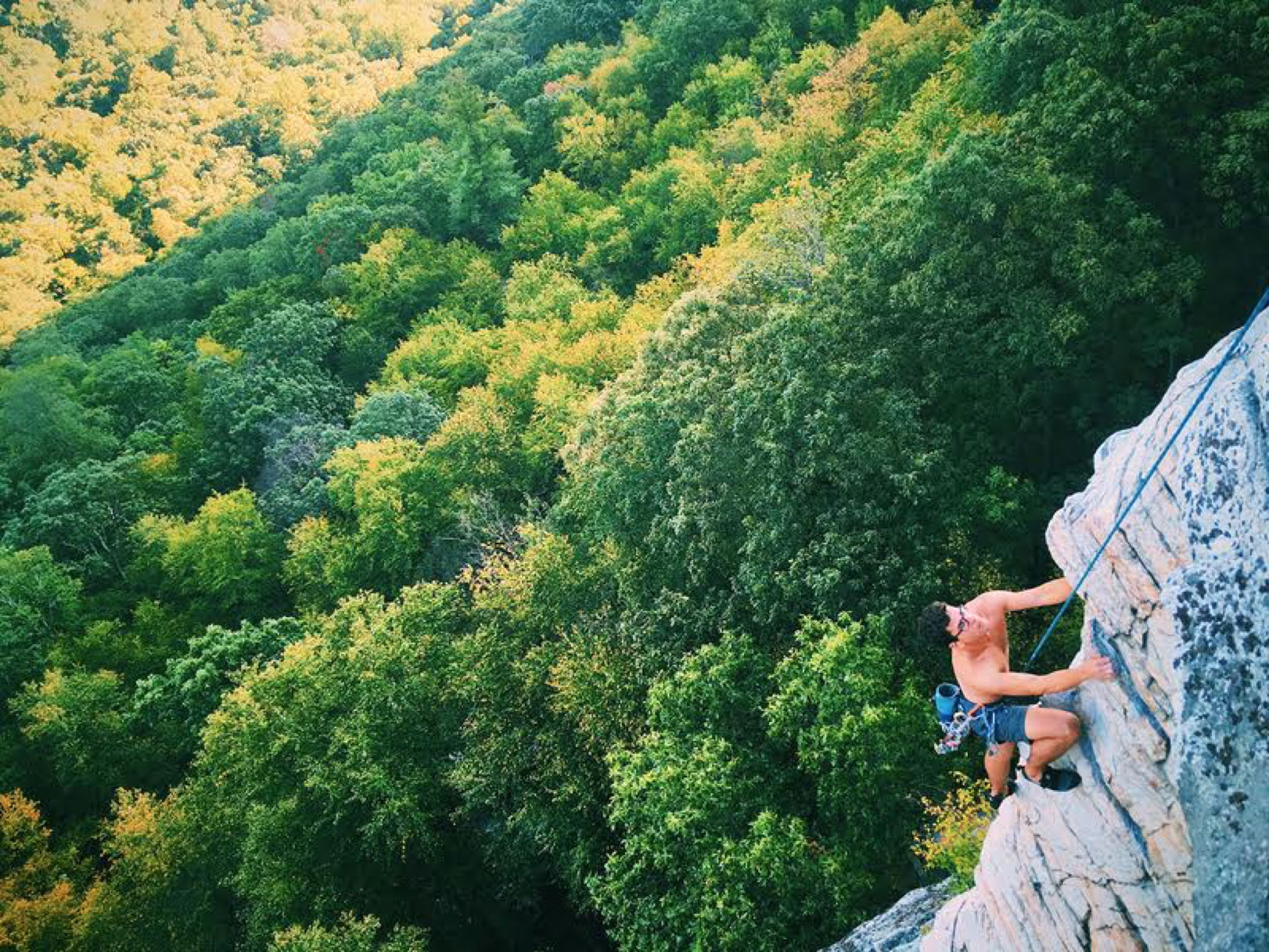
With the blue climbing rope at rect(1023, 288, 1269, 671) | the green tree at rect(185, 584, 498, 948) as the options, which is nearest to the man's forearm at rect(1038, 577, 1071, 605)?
the blue climbing rope at rect(1023, 288, 1269, 671)

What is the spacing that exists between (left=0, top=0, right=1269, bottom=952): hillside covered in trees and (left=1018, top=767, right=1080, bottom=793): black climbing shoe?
23.6ft

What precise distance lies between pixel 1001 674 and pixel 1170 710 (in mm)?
1431

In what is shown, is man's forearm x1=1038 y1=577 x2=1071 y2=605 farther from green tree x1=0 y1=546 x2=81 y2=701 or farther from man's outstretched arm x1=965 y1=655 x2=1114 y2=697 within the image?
green tree x1=0 y1=546 x2=81 y2=701

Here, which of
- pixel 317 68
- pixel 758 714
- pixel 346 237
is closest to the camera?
pixel 758 714

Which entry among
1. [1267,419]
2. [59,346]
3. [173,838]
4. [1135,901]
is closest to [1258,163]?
[1267,419]

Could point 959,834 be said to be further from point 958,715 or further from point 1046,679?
point 1046,679

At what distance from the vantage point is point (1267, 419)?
6.56 m

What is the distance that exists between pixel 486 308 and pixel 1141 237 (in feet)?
126

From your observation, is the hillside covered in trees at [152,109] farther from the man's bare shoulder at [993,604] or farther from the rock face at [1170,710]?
the rock face at [1170,710]

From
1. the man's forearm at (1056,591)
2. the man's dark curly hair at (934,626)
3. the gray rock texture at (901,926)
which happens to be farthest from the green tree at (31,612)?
the man's forearm at (1056,591)

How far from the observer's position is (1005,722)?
322 inches

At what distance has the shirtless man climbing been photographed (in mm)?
8055

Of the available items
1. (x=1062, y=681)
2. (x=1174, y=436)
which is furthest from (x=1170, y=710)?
(x=1174, y=436)

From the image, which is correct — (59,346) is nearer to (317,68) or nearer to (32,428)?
(32,428)
